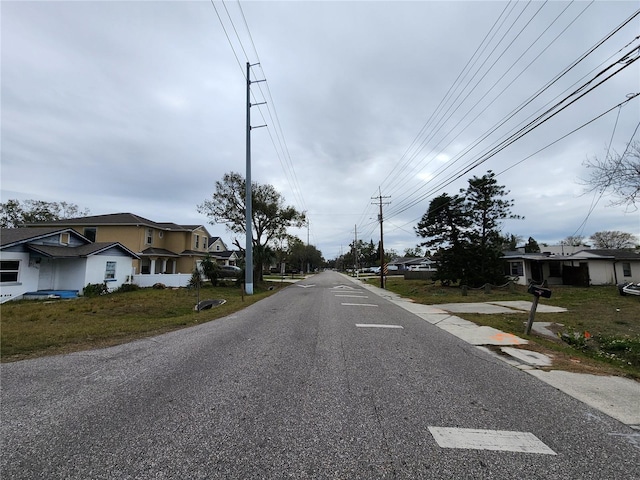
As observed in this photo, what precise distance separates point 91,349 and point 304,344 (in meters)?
4.20

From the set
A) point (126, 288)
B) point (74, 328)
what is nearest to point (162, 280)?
point (126, 288)

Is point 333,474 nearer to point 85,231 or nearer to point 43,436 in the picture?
point 43,436

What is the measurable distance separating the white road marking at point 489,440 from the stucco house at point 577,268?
25043mm

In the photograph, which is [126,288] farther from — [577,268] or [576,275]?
[577,268]

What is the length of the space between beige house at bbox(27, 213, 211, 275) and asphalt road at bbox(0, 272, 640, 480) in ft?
82.4

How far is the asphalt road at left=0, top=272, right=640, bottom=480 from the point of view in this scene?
2.45 meters

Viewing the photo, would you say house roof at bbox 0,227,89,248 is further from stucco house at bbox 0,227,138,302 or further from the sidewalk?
the sidewalk

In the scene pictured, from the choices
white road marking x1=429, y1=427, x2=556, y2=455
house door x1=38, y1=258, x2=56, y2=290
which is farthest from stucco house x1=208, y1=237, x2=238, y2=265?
white road marking x1=429, y1=427, x2=556, y2=455

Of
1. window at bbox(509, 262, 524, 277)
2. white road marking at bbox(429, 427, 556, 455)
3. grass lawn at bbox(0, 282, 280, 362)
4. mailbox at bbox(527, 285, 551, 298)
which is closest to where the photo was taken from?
white road marking at bbox(429, 427, 556, 455)

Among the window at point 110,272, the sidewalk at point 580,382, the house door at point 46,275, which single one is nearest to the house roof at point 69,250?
the house door at point 46,275

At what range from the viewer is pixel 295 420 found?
3.16 meters

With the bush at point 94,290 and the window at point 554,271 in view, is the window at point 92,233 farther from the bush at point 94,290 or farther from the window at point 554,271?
the window at point 554,271

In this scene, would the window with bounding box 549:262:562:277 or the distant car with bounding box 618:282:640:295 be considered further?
the window with bounding box 549:262:562:277

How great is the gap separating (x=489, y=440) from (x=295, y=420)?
73.0 inches
